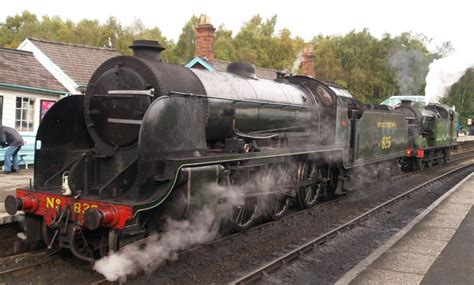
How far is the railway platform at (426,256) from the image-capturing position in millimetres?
5164

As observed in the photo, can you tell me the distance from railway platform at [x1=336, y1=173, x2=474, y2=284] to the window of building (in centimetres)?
1004

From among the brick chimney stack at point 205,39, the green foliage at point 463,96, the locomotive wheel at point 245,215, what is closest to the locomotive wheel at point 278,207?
the locomotive wheel at point 245,215

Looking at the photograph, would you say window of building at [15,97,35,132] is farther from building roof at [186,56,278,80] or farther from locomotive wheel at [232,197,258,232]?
locomotive wheel at [232,197,258,232]

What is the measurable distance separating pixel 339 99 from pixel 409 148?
8.67m

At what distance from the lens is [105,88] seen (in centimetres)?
589

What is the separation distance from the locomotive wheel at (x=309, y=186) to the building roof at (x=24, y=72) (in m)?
7.74

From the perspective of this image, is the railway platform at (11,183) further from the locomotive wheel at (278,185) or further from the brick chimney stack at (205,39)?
the brick chimney stack at (205,39)

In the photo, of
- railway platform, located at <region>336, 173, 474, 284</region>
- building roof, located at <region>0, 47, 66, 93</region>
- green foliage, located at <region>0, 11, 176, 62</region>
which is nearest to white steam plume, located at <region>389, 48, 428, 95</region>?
green foliage, located at <region>0, 11, 176, 62</region>

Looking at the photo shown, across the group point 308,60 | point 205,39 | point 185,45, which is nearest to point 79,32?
point 185,45

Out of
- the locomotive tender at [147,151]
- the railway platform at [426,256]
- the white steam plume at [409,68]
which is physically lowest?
the railway platform at [426,256]

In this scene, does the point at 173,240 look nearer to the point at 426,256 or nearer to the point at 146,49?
the point at 146,49

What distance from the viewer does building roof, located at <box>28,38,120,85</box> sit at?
1441 cm

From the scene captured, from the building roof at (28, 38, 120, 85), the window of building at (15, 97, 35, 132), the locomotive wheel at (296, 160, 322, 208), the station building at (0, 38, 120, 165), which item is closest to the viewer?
the locomotive wheel at (296, 160, 322, 208)

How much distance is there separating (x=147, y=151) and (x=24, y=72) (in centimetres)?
967
